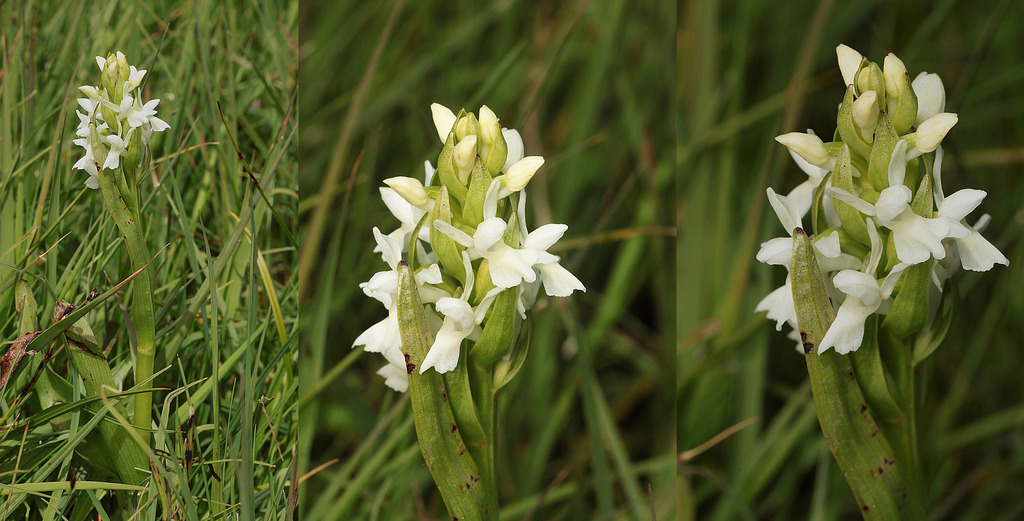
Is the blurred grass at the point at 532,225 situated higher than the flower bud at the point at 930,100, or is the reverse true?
the flower bud at the point at 930,100

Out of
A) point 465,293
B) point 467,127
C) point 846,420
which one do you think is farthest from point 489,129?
point 846,420

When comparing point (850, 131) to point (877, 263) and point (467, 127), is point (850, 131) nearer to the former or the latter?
point (877, 263)

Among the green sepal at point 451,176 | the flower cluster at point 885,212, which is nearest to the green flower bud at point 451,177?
the green sepal at point 451,176

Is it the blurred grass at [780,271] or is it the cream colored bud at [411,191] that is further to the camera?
the blurred grass at [780,271]

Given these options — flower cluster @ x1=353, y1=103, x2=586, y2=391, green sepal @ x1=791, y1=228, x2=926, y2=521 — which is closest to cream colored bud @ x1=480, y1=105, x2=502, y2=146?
flower cluster @ x1=353, y1=103, x2=586, y2=391

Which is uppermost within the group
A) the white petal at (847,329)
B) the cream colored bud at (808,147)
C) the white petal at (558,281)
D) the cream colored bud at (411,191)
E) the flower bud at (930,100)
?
the flower bud at (930,100)

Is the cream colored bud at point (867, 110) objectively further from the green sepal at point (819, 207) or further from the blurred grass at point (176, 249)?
the blurred grass at point (176, 249)

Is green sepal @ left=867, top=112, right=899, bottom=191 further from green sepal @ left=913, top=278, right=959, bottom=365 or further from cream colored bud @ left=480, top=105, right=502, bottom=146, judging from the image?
cream colored bud @ left=480, top=105, right=502, bottom=146
